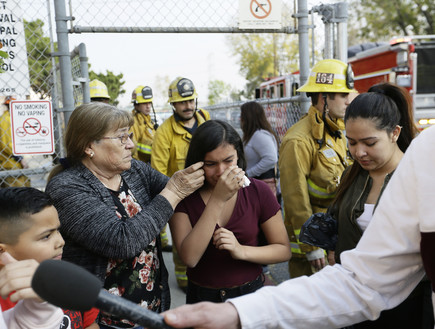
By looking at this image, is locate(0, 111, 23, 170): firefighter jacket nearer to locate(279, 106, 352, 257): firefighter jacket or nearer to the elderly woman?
the elderly woman

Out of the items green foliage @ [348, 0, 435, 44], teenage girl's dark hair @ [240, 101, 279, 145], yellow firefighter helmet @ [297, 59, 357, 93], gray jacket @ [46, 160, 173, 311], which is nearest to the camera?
gray jacket @ [46, 160, 173, 311]

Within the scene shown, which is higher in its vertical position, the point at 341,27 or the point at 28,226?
the point at 341,27

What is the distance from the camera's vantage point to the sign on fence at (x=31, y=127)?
3.20 m

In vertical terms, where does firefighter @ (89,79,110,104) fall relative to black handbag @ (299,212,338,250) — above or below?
above

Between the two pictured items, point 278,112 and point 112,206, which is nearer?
point 112,206

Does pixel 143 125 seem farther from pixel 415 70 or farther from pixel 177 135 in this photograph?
pixel 415 70

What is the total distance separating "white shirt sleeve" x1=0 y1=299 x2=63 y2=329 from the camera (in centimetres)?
138

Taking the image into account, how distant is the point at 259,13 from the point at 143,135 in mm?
3375

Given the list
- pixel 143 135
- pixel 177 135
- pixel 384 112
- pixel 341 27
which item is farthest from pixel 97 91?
pixel 384 112

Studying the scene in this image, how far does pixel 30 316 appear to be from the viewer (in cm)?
139

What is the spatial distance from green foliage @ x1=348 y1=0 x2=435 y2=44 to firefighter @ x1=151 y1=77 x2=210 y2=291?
81.7 ft

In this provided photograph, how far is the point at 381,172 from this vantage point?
2418 millimetres

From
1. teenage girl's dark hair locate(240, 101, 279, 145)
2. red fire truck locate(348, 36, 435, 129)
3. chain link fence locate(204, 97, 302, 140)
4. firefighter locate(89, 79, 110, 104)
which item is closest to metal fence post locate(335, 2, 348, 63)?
chain link fence locate(204, 97, 302, 140)

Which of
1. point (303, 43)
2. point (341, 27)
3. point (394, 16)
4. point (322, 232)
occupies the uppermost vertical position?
point (394, 16)
